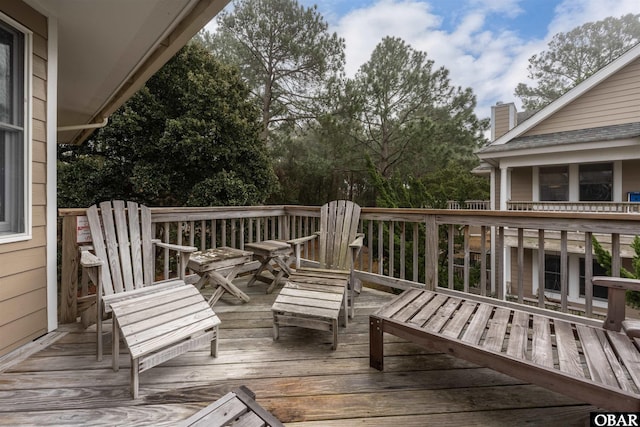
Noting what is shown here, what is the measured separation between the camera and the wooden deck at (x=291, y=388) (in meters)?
1.52

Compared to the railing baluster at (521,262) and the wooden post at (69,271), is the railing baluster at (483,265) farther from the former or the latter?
the wooden post at (69,271)

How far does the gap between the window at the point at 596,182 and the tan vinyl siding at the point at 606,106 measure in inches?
37.0

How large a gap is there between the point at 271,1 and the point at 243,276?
29.4ft

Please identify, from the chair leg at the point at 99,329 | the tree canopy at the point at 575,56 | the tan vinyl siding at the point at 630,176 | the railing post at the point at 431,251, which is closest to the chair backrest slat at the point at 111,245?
the chair leg at the point at 99,329

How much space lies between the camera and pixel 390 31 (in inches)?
455

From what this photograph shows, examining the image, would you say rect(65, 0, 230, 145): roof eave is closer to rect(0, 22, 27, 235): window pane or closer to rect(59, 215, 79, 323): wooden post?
rect(0, 22, 27, 235): window pane

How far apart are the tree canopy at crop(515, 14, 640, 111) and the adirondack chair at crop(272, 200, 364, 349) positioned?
1762 cm

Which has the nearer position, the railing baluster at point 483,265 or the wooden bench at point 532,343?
the wooden bench at point 532,343

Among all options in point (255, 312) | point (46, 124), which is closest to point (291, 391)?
point (255, 312)

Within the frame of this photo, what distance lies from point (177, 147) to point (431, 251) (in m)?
5.67

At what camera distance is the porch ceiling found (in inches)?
87.1

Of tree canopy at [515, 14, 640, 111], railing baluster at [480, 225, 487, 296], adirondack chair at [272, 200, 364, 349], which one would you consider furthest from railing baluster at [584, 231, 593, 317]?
tree canopy at [515, 14, 640, 111]

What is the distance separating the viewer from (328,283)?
8.48ft

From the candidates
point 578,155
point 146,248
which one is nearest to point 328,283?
point 146,248
